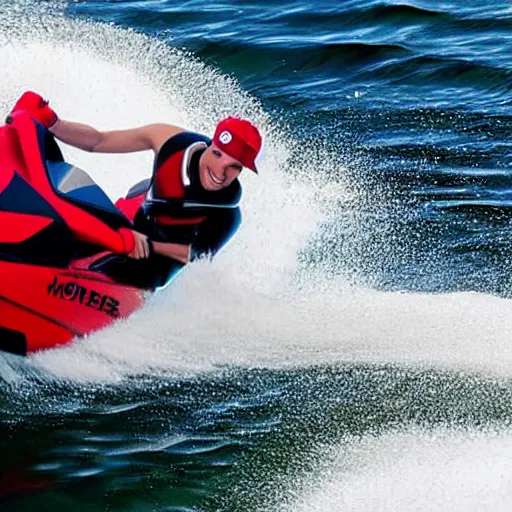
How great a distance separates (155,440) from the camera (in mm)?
6578

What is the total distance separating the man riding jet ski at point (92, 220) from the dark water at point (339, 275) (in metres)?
0.43

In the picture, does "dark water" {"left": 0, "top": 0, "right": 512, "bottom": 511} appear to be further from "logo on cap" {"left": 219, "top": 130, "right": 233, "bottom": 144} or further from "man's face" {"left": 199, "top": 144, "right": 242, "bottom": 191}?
"logo on cap" {"left": 219, "top": 130, "right": 233, "bottom": 144}

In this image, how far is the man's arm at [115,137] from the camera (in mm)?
7539

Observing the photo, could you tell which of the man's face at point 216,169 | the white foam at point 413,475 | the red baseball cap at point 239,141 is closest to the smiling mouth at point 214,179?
the man's face at point 216,169

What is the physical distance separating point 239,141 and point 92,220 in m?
0.85

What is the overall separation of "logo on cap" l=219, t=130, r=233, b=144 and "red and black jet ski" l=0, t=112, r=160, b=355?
2.11 ft

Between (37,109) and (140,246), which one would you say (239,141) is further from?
(37,109)

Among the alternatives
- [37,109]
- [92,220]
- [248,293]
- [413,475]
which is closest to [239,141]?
[92,220]

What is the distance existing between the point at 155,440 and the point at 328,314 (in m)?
1.78

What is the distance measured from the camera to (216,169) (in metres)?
7.05

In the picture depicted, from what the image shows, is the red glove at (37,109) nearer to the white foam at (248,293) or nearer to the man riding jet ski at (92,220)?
the man riding jet ski at (92,220)

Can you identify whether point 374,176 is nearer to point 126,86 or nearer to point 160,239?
point 126,86

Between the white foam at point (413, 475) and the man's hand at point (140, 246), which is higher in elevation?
the man's hand at point (140, 246)

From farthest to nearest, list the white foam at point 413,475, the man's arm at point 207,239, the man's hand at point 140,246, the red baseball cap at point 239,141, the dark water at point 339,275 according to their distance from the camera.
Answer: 1. the man's arm at point 207,239
2. the red baseball cap at point 239,141
3. the man's hand at point 140,246
4. the dark water at point 339,275
5. the white foam at point 413,475
